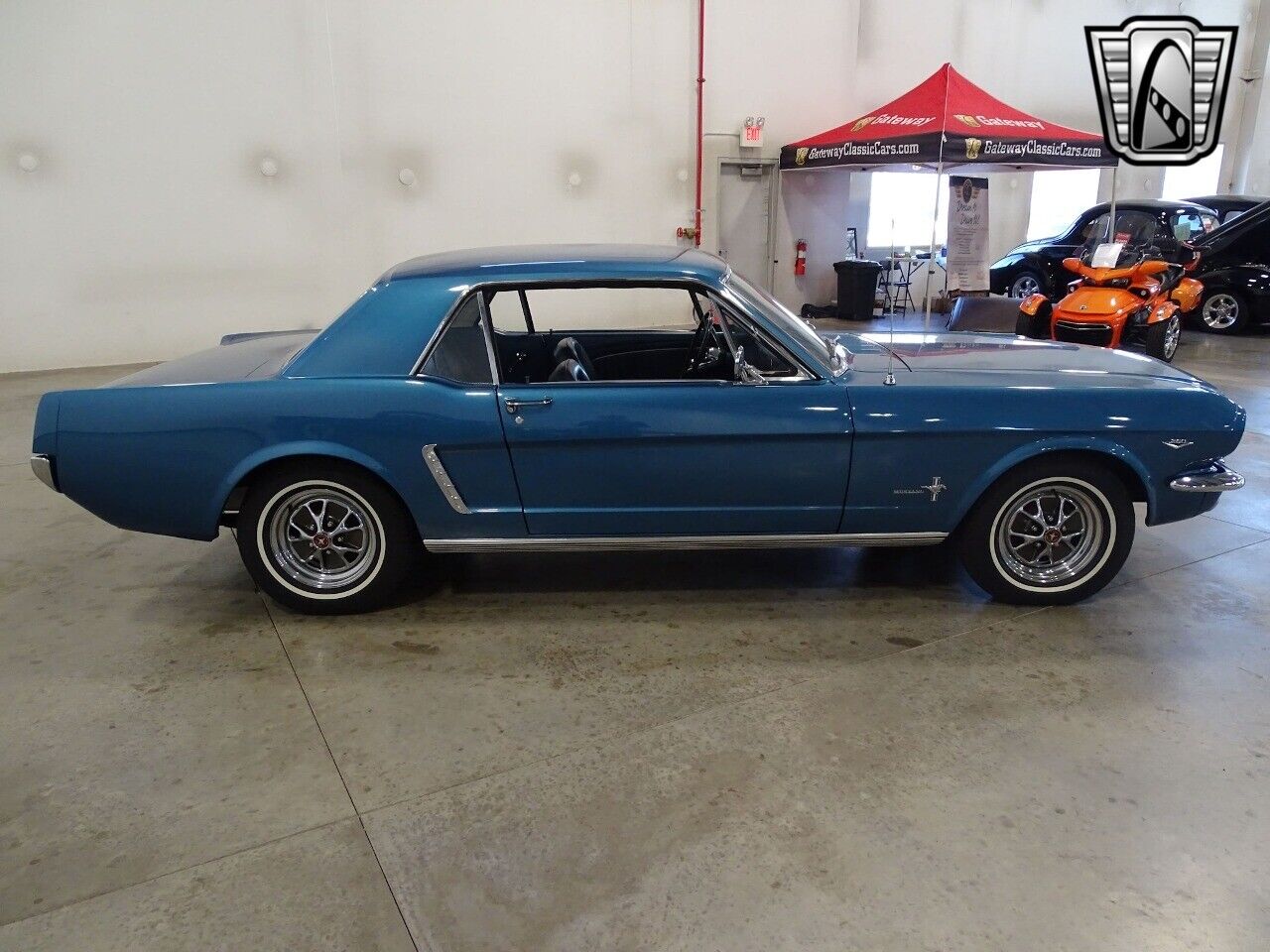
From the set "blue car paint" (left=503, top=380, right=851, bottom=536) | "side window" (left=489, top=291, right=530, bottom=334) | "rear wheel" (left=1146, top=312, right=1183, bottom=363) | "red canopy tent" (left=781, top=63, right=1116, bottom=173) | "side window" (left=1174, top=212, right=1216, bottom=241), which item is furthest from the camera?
"side window" (left=1174, top=212, right=1216, bottom=241)

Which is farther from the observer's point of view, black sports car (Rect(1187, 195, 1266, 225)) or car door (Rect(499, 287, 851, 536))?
black sports car (Rect(1187, 195, 1266, 225))

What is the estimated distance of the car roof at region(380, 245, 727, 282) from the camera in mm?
3375

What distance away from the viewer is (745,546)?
346cm

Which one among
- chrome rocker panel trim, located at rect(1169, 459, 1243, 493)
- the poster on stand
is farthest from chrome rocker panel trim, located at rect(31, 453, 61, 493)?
the poster on stand

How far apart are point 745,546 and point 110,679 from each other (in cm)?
239

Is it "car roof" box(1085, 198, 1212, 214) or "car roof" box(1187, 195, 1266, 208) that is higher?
"car roof" box(1187, 195, 1266, 208)

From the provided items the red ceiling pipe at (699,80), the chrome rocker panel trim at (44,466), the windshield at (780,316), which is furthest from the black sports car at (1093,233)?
the chrome rocker panel trim at (44,466)

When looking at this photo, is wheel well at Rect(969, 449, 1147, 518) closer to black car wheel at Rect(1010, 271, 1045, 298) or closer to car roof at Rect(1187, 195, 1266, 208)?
black car wheel at Rect(1010, 271, 1045, 298)

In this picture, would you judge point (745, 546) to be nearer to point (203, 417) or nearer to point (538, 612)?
point (538, 612)

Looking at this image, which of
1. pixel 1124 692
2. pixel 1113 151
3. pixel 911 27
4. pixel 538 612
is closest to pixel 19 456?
pixel 538 612

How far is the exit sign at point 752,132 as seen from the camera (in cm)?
1159

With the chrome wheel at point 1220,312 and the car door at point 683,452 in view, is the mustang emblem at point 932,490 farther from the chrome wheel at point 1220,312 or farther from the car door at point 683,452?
the chrome wheel at point 1220,312

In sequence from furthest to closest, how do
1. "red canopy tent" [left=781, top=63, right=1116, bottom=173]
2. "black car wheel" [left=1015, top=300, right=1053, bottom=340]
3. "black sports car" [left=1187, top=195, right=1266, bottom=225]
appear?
"black sports car" [left=1187, top=195, right=1266, bottom=225], "red canopy tent" [left=781, top=63, right=1116, bottom=173], "black car wheel" [left=1015, top=300, right=1053, bottom=340]

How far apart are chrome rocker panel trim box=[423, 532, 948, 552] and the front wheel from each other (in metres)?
0.20
